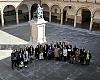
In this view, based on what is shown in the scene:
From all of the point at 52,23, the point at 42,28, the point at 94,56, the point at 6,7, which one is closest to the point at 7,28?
the point at 6,7

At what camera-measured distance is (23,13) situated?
105 ft

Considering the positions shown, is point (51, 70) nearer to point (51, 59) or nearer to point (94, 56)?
point (51, 59)

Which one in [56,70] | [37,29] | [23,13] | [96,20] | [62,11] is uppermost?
[62,11]

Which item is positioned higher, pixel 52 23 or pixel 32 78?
pixel 52 23

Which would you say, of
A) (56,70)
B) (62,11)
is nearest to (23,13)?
(62,11)

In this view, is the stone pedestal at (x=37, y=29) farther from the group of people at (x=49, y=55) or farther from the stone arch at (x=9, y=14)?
the stone arch at (x=9, y=14)

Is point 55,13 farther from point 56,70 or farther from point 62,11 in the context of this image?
point 56,70

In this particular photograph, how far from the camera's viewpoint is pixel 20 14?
31828mm

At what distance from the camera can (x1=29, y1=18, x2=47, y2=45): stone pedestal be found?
18.5m

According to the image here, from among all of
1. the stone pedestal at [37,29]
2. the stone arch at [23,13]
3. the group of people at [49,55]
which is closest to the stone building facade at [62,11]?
the stone arch at [23,13]

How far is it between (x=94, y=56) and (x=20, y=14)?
17576 mm

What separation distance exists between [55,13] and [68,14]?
2.52 m

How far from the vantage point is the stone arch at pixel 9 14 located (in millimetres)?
29972

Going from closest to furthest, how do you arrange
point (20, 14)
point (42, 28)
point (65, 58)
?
1. point (65, 58)
2. point (42, 28)
3. point (20, 14)
